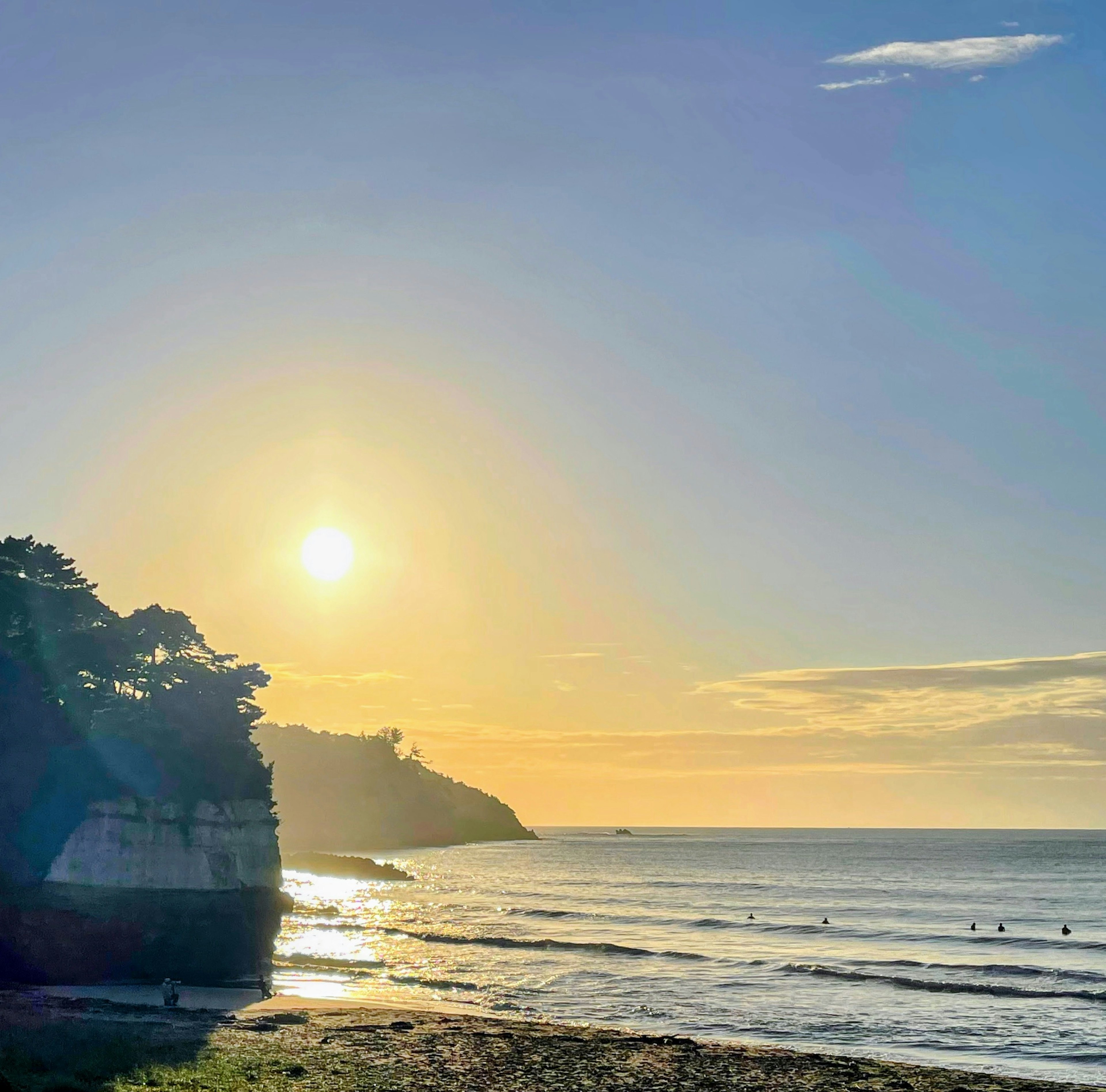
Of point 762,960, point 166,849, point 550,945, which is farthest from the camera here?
point 550,945

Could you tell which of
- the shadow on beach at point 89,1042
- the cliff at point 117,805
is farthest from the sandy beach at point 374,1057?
the cliff at point 117,805

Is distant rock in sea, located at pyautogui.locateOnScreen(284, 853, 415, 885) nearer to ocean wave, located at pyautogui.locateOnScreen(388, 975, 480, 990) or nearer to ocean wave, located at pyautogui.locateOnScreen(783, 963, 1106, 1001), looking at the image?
ocean wave, located at pyautogui.locateOnScreen(388, 975, 480, 990)

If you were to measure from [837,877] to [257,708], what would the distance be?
102067 mm

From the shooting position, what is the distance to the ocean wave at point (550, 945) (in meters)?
70.4

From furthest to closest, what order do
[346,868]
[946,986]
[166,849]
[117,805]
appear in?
[346,868] → [946,986] → [166,849] → [117,805]

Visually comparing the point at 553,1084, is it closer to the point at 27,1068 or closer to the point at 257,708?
the point at 27,1068

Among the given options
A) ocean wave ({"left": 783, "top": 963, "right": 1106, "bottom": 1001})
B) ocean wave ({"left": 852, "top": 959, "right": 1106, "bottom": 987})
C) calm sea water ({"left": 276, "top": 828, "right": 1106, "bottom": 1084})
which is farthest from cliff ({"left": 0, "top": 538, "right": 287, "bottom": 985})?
ocean wave ({"left": 852, "top": 959, "right": 1106, "bottom": 987})

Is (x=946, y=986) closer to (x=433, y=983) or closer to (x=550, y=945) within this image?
(x=433, y=983)

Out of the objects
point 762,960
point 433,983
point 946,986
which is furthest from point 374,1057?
point 762,960

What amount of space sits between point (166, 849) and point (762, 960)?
34.7m

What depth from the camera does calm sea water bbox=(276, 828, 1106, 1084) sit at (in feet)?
150

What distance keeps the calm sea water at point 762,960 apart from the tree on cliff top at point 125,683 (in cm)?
1171

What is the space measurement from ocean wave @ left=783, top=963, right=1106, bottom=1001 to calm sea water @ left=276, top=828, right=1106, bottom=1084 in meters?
0.18

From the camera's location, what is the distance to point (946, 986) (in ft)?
187
